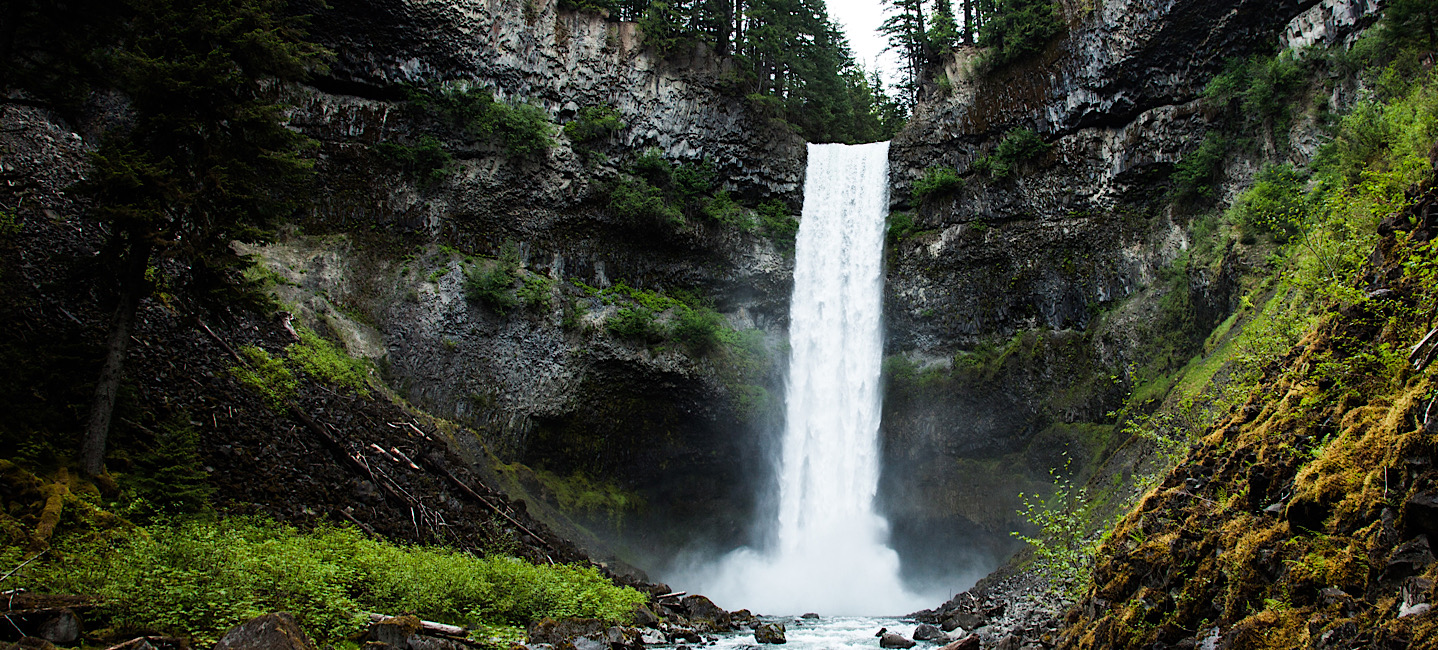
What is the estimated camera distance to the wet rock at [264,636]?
5.77 m

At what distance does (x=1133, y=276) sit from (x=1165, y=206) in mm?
2613

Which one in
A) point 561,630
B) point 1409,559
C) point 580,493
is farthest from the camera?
point 580,493

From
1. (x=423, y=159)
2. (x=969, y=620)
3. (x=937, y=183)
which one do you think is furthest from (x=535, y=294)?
(x=969, y=620)

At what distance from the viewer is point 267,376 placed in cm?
1388

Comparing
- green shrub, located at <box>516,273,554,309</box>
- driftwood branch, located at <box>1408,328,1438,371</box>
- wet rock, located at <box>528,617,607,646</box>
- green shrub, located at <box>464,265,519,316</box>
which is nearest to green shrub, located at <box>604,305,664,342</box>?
green shrub, located at <box>516,273,554,309</box>

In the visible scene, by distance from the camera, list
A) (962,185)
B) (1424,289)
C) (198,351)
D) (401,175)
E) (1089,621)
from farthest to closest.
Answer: (962,185) → (401,175) → (198,351) → (1089,621) → (1424,289)

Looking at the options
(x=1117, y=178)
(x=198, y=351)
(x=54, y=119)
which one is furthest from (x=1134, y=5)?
(x=54, y=119)

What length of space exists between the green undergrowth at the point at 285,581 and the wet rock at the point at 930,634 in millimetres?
5864

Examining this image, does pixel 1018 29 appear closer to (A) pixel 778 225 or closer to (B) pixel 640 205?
(A) pixel 778 225

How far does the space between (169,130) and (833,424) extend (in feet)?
71.2

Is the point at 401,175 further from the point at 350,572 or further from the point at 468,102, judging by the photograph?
the point at 350,572

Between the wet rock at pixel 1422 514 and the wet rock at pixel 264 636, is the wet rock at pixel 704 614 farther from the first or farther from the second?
the wet rock at pixel 1422 514

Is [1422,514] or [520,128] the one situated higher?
[520,128]

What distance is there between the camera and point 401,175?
24.5 metres
